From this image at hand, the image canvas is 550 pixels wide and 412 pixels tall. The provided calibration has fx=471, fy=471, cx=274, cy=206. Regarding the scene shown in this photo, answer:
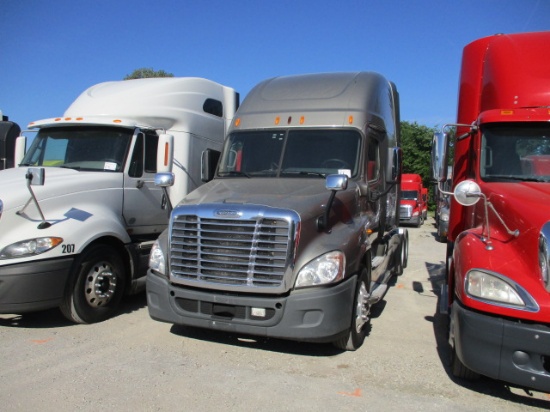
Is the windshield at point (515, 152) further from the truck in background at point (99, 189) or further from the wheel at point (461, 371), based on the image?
the truck in background at point (99, 189)

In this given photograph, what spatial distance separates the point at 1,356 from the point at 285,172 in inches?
141

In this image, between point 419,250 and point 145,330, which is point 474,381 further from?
point 419,250

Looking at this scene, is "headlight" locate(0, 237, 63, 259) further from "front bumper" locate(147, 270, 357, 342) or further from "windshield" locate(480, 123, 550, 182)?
"windshield" locate(480, 123, 550, 182)

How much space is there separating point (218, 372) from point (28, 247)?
256 cm

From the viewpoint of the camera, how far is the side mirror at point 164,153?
6543 mm

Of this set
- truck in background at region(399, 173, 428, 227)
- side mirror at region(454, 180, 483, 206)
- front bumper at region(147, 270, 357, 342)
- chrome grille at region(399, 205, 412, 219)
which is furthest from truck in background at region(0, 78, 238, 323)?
truck in background at region(399, 173, 428, 227)

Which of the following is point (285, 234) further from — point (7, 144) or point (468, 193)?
point (7, 144)

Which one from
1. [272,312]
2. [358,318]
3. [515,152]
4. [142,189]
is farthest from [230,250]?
[515,152]

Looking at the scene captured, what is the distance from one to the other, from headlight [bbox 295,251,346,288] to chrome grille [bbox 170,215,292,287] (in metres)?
0.20

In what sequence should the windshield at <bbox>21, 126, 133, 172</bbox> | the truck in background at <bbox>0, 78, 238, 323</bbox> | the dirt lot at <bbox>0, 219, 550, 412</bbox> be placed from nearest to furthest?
the dirt lot at <bbox>0, 219, 550, 412</bbox> → the truck in background at <bbox>0, 78, 238, 323</bbox> → the windshield at <bbox>21, 126, 133, 172</bbox>

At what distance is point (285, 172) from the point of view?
5.69m

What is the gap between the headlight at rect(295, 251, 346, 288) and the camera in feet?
14.4

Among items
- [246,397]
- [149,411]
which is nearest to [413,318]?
[246,397]

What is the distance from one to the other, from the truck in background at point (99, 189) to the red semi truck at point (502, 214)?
3477mm
